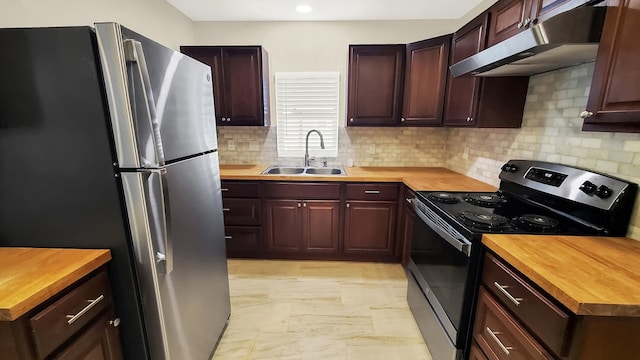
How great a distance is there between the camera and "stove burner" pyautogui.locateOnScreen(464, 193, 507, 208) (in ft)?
5.72

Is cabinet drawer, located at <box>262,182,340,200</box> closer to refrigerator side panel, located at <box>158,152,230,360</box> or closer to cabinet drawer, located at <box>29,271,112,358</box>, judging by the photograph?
refrigerator side panel, located at <box>158,152,230,360</box>

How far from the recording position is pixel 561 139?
5.34 ft

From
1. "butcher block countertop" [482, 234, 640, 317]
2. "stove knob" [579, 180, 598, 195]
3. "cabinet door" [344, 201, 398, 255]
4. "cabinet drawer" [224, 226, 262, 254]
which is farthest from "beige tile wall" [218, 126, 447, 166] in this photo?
"butcher block countertop" [482, 234, 640, 317]

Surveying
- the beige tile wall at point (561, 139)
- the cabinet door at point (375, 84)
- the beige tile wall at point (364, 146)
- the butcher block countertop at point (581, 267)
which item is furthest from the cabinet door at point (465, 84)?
the butcher block countertop at point (581, 267)

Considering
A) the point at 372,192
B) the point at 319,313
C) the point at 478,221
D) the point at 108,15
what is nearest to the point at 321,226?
the point at 372,192

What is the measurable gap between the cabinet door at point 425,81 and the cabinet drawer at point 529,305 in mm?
1731

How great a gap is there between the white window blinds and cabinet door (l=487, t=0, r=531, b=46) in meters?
1.55

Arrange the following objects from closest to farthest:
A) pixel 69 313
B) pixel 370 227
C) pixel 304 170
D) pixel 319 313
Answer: pixel 69 313 < pixel 319 313 < pixel 370 227 < pixel 304 170

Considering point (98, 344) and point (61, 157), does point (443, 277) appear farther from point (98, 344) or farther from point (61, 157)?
point (61, 157)

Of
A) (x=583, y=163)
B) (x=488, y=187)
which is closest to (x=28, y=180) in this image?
(x=583, y=163)

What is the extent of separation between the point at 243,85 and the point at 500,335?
8.98 ft

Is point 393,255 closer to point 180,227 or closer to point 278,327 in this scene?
point 278,327

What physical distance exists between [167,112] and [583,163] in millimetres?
2086

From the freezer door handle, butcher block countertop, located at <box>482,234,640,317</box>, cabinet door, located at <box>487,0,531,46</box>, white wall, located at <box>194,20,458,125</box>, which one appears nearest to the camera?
butcher block countertop, located at <box>482,234,640,317</box>
